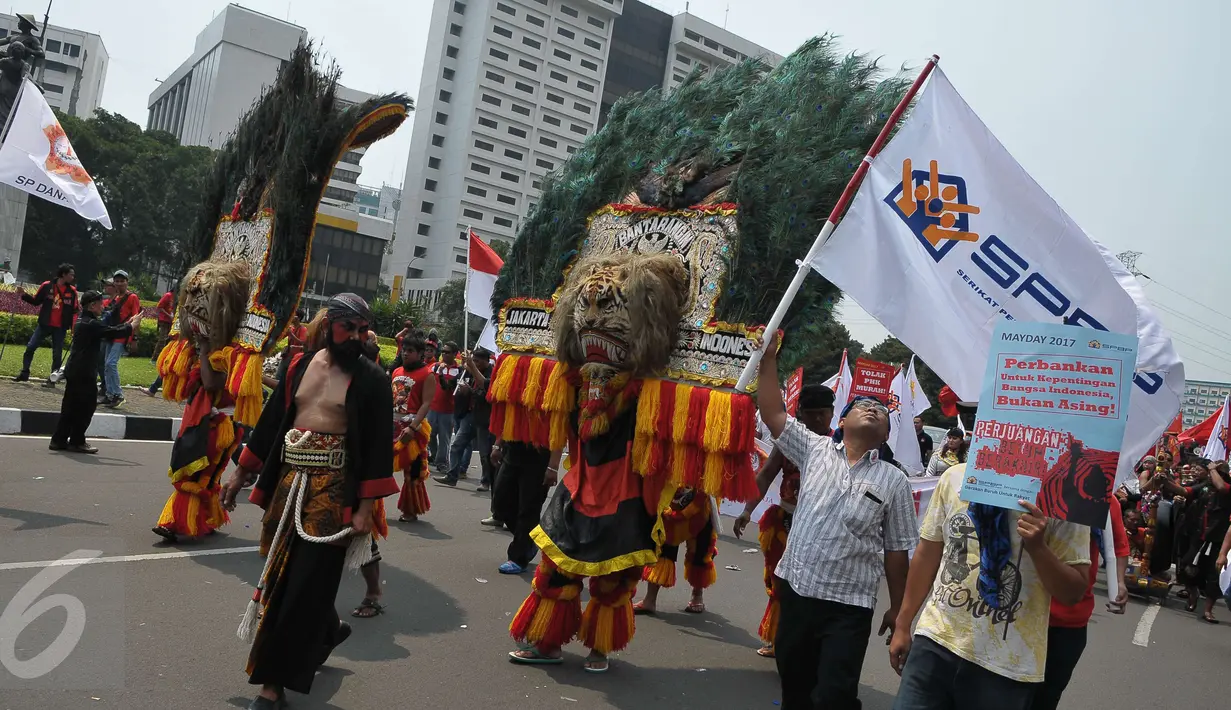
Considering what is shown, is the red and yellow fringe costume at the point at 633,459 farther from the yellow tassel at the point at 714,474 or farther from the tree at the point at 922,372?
the tree at the point at 922,372

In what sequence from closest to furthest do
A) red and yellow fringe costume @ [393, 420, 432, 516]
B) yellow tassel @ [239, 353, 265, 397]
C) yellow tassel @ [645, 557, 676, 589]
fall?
yellow tassel @ [645, 557, 676, 589]
yellow tassel @ [239, 353, 265, 397]
red and yellow fringe costume @ [393, 420, 432, 516]

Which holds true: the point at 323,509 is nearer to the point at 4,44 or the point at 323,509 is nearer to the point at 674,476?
the point at 674,476

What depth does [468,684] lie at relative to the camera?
16.0 feet

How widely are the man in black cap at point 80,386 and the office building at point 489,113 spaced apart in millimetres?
71630

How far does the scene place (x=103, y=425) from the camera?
38.7 feet

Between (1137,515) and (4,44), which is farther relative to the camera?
(1137,515)

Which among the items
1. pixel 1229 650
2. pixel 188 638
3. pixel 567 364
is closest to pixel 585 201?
pixel 567 364

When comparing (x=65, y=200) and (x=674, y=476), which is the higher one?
(x=65, y=200)

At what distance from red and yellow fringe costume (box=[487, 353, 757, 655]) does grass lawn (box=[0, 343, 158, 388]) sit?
1213 centimetres

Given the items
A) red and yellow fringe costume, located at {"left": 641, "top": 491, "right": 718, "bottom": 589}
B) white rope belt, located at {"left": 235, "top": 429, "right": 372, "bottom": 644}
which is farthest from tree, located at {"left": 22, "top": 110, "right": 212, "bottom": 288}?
white rope belt, located at {"left": 235, "top": 429, "right": 372, "bottom": 644}

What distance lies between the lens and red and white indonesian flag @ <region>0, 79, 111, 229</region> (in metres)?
7.98

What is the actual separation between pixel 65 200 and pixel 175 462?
9.34ft

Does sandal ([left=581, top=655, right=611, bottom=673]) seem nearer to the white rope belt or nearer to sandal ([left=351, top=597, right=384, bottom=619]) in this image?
sandal ([left=351, top=597, right=384, bottom=619])

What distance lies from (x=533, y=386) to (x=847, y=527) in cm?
218
